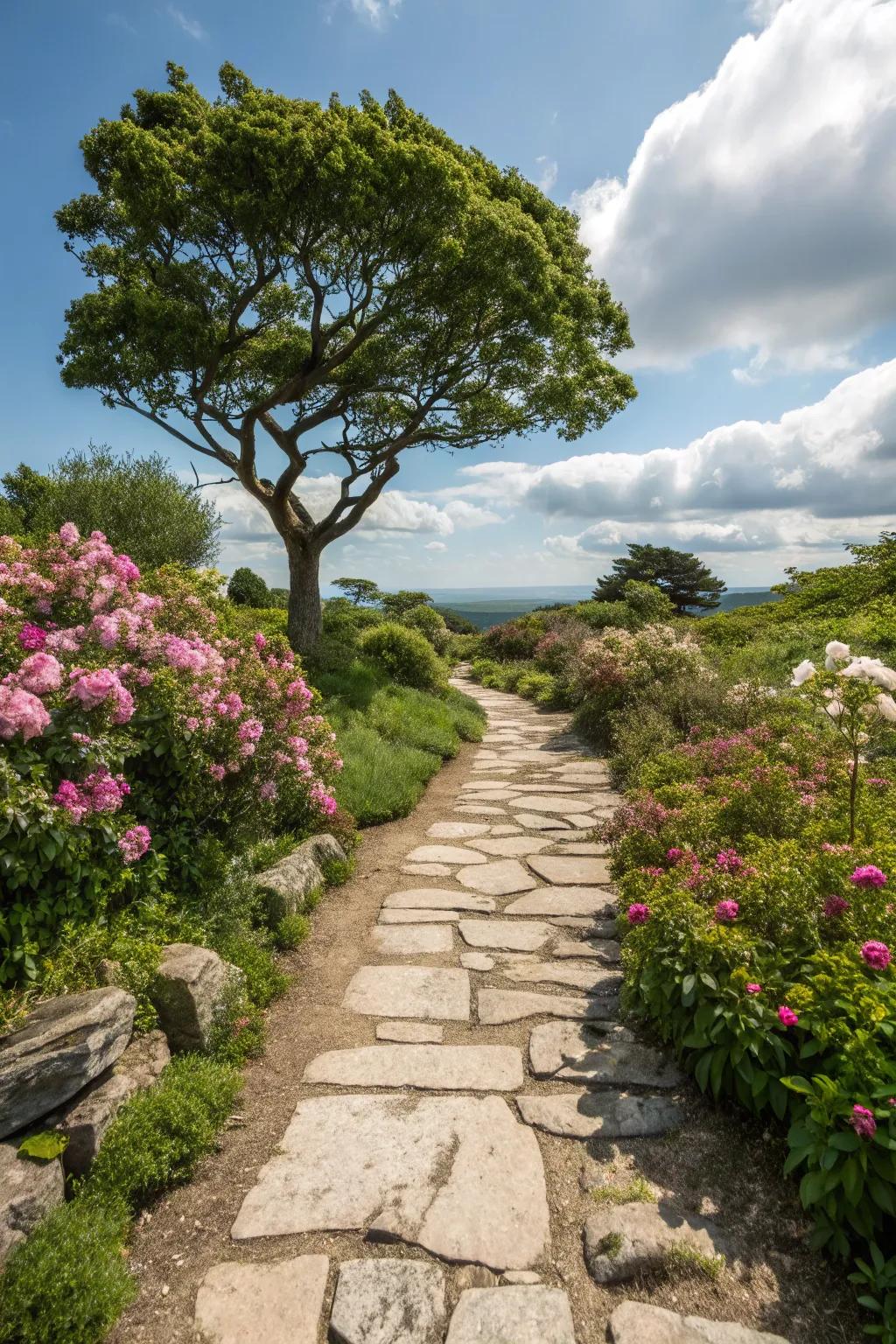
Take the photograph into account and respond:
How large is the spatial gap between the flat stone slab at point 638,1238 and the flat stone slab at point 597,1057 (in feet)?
2.09

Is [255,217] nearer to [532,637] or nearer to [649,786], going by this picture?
[649,786]

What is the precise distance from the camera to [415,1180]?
2330 mm

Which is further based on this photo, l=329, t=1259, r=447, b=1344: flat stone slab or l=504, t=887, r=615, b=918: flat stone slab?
l=504, t=887, r=615, b=918: flat stone slab

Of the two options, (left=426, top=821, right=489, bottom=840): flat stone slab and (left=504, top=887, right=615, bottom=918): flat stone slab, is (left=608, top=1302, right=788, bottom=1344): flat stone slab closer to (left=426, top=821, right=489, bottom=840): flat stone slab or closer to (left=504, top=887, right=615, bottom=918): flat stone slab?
(left=504, top=887, right=615, bottom=918): flat stone slab

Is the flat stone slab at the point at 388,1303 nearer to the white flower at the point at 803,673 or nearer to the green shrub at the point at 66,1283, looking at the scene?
the green shrub at the point at 66,1283

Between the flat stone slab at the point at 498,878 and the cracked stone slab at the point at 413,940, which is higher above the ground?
the cracked stone slab at the point at 413,940

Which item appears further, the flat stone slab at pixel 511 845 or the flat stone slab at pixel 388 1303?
the flat stone slab at pixel 511 845

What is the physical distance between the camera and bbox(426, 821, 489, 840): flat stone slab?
19.9 feet

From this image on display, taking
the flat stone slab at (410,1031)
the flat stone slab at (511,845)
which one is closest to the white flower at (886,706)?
the flat stone slab at (410,1031)

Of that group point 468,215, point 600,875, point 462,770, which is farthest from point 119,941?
point 468,215

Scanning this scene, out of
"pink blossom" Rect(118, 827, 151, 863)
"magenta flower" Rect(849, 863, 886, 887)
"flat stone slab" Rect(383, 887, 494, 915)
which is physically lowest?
"flat stone slab" Rect(383, 887, 494, 915)

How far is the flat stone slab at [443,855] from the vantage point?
5492 mm

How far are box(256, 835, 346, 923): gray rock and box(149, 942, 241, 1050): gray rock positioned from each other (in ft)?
3.43

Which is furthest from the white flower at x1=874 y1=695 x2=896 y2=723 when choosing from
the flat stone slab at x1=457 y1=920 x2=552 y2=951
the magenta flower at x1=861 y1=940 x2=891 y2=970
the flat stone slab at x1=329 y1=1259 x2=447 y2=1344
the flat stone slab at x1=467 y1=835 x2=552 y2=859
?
the flat stone slab at x1=467 y1=835 x2=552 y2=859
